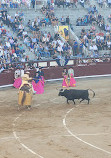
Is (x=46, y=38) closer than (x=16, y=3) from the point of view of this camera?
Yes

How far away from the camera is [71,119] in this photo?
1449cm

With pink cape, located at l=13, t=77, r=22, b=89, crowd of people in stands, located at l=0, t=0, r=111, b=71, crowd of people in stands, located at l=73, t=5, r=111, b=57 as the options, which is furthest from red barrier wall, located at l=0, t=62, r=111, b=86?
crowd of people in stands, located at l=73, t=5, r=111, b=57

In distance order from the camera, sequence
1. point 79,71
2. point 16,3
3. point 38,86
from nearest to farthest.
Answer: point 38,86, point 79,71, point 16,3

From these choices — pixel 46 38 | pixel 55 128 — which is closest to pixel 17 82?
pixel 46 38

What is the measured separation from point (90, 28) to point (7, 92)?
521 inches

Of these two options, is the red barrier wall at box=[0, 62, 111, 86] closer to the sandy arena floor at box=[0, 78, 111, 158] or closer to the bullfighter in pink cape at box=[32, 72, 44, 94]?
the bullfighter in pink cape at box=[32, 72, 44, 94]

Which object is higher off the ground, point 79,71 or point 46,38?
point 46,38

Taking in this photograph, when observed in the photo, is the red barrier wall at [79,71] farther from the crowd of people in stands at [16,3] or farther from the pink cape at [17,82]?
the crowd of people in stands at [16,3]

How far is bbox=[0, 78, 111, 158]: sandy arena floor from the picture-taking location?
420 inches

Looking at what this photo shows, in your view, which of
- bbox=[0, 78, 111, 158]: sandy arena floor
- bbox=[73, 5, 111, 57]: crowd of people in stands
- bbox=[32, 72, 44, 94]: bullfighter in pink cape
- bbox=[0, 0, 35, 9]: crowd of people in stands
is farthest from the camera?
bbox=[73, 5, 111, 57]: crowd of people in stands

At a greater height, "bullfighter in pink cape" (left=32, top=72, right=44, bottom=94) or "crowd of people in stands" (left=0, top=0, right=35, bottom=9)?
"crowd of people in stands" (left=0, top=0, right=35, bottom=9)

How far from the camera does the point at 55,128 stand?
13.1 m

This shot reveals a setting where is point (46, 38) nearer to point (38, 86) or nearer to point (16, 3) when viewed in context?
point (16, 3)

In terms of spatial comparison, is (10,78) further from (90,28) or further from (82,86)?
(90,28)
